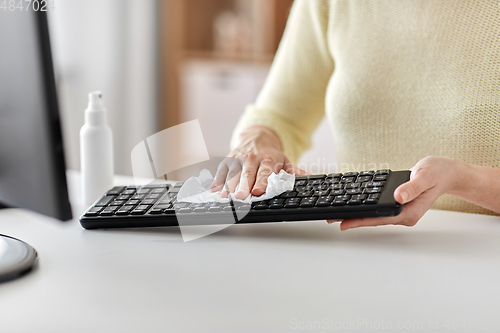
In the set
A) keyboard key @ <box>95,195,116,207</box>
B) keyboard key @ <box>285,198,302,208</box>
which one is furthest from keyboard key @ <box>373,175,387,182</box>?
keyboard key @ <box>95,195,116,207</box>

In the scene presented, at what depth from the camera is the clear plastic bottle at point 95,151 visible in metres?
0.72

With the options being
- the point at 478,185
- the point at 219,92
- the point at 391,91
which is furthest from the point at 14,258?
the point at 219,92

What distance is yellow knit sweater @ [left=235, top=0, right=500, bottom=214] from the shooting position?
80 cm

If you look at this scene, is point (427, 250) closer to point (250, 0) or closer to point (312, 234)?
point (312, 234)

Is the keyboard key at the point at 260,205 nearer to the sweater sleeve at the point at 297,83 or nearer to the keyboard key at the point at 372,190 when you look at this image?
the keyboard key at the point at 372,190

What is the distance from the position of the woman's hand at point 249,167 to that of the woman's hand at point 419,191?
0.15 m

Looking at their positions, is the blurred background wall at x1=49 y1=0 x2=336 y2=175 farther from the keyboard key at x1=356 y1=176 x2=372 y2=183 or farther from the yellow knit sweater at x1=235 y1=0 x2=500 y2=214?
the keyboard key at x1=356 y1=176 x2=372 y2=183

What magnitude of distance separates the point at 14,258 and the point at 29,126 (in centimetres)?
13

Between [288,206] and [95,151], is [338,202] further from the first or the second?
[95,151]

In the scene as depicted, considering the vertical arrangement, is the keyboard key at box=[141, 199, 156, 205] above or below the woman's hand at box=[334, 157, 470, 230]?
below

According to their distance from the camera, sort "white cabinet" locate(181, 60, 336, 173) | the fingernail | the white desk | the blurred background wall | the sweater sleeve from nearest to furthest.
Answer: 1. the white desk
2. the fingernail
3. the sweater sleeve
4. the blurred background wall
5. "white cabinet" locate(181, 60, 336, 173)

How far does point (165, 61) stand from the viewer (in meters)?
2.78

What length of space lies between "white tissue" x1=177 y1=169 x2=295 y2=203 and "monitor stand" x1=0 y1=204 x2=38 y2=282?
0.60ft

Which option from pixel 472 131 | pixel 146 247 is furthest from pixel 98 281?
pixel 472 131
